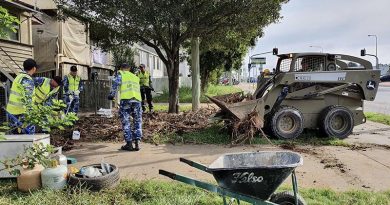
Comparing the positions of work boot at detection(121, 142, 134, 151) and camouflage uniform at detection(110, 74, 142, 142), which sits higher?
camouflage uniform at detection(110, 74, 142, 142)

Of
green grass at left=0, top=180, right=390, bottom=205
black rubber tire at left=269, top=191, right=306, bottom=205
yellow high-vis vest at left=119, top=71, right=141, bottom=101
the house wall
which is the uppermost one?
the house wall

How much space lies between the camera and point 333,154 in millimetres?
8406

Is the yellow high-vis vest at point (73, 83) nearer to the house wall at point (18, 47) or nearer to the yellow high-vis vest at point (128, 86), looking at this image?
the house wall at point (18, 47)

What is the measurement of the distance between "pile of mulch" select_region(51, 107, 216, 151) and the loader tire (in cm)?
213

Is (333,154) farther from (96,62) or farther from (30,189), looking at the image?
(96,62)

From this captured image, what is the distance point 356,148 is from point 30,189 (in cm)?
671

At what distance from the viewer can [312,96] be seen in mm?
10133

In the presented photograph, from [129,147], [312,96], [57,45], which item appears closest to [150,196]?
[129,147]

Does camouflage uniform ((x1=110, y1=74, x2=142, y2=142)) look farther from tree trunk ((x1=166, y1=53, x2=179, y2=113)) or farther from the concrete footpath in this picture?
tree trunk ((x1=166, y1=53, x2=179, y2=113))

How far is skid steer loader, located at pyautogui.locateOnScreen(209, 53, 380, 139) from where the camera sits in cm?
978

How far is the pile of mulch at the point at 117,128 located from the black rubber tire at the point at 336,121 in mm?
3052

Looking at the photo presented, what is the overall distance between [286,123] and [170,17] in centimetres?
440

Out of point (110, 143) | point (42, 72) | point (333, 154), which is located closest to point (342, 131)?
point (333, 154)

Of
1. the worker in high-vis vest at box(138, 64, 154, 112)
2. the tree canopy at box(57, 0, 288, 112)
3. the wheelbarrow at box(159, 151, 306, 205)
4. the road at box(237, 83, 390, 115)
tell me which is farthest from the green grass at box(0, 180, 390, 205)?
the worker in high-vis vest at box(138, 64, 154, 112)
